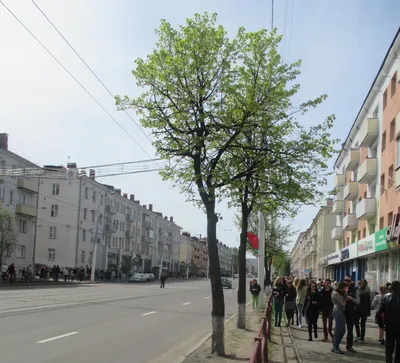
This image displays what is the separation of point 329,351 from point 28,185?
48243mm

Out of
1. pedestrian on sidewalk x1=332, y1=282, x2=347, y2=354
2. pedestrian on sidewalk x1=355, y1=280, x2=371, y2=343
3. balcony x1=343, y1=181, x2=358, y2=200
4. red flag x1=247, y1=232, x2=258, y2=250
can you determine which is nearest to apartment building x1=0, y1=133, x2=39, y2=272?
balcony x1=343, y1=181, x2=358, y2=200

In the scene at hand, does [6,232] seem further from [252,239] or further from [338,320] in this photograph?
[338,320]

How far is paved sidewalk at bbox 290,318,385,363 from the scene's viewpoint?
11.1 metres

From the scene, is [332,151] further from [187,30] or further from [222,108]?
[187,30]

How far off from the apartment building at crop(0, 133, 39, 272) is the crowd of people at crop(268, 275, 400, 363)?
1497 inches

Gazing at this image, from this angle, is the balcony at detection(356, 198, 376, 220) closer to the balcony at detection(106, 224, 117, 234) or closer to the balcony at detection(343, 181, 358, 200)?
A: the balcony at detection(343, 181, 358, 200)

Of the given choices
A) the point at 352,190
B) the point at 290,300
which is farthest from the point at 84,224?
the point at 290,300

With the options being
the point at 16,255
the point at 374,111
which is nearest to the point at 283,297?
the point at 374,111

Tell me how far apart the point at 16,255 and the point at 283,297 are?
42629 millimetres

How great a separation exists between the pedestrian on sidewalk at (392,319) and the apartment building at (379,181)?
12.9 meters

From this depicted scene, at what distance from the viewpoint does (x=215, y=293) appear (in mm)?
11266

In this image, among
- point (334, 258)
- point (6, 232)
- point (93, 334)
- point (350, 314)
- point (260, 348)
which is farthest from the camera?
point (334, 258)

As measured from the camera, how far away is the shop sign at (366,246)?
2881 centimetres

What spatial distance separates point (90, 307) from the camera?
22.0m
